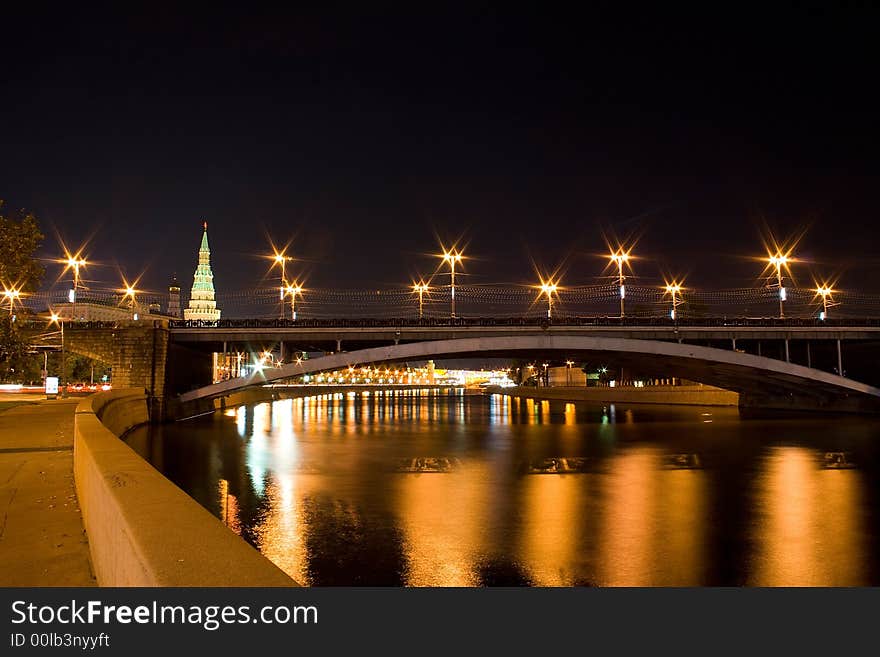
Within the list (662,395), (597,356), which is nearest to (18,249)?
(597,356)

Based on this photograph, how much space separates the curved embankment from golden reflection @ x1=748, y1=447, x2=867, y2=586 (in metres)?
9.86

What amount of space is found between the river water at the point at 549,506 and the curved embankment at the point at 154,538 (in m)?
4.91

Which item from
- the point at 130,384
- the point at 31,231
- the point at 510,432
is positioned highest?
the point at 31,231

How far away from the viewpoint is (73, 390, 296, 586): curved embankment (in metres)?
4.25

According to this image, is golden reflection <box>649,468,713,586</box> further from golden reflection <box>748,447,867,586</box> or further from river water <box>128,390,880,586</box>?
golden reflection <box>748,447,867,586</box>

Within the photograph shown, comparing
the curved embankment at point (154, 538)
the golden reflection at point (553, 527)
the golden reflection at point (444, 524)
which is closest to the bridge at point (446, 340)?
the golden reflection at point (444, 524)

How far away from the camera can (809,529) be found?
54.0 ft

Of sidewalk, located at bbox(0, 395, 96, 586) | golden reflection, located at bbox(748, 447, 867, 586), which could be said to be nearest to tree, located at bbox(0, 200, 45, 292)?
sidewalk, located at bbox(0, 395, 96, 586)

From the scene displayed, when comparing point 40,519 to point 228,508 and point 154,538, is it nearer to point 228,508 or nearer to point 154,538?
point 154,538

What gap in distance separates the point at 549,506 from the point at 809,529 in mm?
6314
